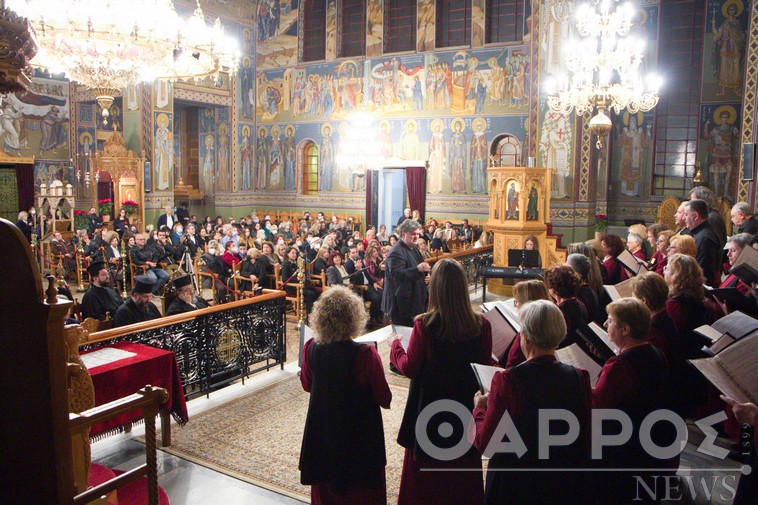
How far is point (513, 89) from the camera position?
59.0ft

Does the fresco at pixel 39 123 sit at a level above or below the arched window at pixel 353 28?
below

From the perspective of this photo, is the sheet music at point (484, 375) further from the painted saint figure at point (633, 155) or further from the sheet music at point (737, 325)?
the painted saint figure at point (633, 155)

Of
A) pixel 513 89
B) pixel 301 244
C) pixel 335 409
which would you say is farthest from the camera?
pixel 513 89

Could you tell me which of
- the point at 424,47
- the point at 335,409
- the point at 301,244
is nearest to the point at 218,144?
the point at 424,47

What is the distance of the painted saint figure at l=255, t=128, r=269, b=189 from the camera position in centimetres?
2212

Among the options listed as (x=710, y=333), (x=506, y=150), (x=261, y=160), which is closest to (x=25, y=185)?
(x=261, y=160)

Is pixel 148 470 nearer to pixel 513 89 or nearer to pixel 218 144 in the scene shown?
pixel 513 89

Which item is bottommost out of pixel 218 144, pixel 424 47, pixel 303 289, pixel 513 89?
pixel 303 289

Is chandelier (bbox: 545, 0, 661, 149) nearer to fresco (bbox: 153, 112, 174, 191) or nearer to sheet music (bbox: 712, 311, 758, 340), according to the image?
sheet music (bbox: 712, 311, 758, 340)

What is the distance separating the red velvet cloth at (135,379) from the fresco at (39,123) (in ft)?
58.3

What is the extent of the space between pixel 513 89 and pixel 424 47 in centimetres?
330

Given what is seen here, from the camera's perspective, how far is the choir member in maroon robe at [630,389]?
279 centimetres

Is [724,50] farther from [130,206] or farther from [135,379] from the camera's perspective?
[130,206]

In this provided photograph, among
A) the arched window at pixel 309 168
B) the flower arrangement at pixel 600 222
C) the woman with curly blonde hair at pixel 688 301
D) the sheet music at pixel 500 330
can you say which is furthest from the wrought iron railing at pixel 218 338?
the arched window at pixel 309 168
